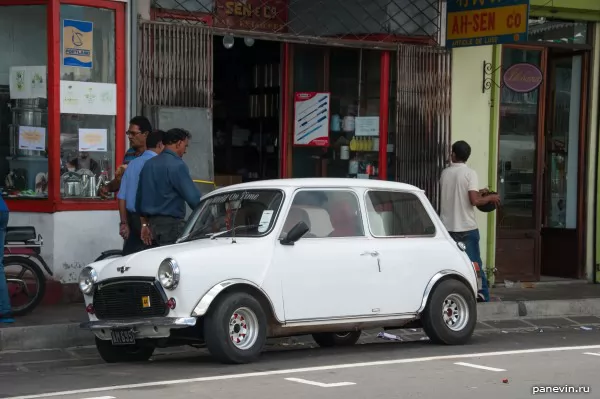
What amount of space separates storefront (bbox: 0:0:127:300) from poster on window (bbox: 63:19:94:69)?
0.01 m

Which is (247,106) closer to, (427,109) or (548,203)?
(427,109)

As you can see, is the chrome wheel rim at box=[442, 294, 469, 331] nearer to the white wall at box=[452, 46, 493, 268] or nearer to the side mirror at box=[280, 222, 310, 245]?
the side mirror at box=[280, 222, 310, 245]

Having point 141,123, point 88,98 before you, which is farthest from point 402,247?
point 88,98

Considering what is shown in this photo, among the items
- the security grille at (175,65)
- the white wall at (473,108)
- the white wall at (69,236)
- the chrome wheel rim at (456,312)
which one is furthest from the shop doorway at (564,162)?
the white wall at (69,236)

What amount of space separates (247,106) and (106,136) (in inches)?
129

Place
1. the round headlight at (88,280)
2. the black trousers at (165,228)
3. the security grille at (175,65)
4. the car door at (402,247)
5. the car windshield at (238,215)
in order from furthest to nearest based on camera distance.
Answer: the security grille at (175,65), the black trousers at (165,228), the car door at (402,247), the car windshield at (238,215), the round headlight at (88,280)

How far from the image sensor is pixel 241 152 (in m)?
16.3

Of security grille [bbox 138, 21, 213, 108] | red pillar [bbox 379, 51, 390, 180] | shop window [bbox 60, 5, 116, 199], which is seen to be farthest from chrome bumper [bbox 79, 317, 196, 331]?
red pillar [bbox 379, 51, 390, 180]

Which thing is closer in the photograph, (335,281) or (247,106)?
(335,281)

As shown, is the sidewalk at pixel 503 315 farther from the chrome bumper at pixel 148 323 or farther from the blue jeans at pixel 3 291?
the chrome bumper at pixel 148 323

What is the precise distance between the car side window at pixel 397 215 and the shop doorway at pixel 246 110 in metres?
4.75

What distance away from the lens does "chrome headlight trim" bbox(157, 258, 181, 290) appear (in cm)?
899

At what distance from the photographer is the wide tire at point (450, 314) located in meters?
10.4

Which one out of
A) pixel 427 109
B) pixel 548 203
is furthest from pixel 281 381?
pixel 548 203
